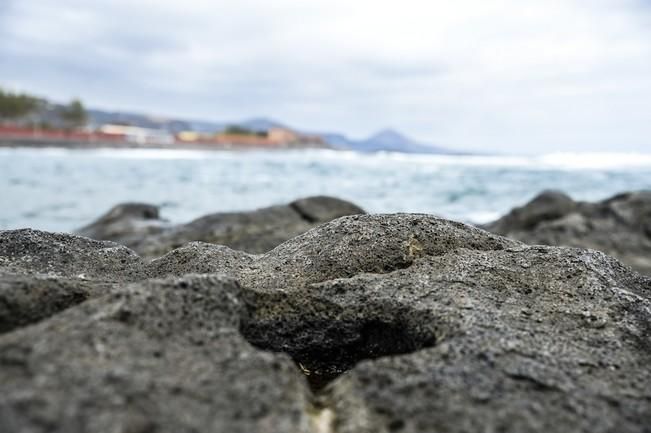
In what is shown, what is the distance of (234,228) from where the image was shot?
9641mm

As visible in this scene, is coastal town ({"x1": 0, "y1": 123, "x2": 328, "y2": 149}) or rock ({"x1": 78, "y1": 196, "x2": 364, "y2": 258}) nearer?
rock ({"x1": 78, "y1": 196, "x2": 364, "y2": 258})

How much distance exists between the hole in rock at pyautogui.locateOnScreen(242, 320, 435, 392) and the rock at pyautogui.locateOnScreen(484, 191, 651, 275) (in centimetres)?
872

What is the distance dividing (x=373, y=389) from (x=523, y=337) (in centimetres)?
61

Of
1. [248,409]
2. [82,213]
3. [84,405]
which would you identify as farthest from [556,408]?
[82,213]

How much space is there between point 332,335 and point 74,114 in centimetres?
12331

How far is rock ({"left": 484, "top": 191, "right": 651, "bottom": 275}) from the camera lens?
10.7 meters

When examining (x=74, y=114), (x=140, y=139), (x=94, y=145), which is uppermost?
(x=74, y=114)

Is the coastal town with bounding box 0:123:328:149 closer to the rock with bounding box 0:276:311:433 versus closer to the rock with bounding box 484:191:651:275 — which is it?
the rock with bounding box 484:191:651:275

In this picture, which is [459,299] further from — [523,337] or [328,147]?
[328,147]

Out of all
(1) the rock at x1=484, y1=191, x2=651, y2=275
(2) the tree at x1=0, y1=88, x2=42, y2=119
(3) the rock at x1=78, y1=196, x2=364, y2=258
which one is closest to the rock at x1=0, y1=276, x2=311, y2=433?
(3) the rock at x1=78, y1=196, x2=364, y2=258

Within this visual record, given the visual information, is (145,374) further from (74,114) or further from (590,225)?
(74,114)

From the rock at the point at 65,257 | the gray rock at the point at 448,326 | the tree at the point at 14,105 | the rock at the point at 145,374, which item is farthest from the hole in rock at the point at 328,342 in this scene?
the tree at the point at 14,105

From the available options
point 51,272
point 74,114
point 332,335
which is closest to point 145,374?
point 332,335

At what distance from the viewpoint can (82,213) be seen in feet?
60.5
